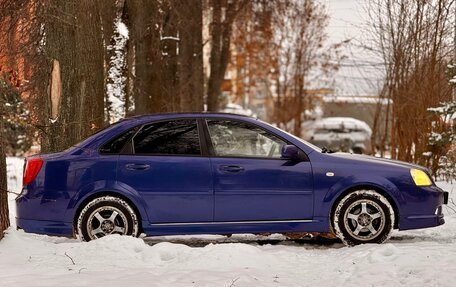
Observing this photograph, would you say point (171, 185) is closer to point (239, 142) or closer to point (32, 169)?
point (239, 142)

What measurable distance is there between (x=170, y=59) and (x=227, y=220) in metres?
10.5

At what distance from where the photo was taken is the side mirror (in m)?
7.34

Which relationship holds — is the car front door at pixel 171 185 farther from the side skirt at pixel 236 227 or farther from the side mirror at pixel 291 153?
the side mirror at pixel 291 153

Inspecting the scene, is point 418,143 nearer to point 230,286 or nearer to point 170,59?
point 170,59

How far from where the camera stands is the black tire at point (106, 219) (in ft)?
23.6

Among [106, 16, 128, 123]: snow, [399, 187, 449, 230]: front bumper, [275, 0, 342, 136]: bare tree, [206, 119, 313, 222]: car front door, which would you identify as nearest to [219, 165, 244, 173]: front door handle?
[206, 119, 313, 222]: car front door

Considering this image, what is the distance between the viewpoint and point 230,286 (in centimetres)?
533

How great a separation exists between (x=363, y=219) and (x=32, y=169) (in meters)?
3.76

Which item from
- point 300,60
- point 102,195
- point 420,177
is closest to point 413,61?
point 420,177

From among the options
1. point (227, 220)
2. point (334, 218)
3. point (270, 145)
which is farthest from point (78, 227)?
point (334, 218)

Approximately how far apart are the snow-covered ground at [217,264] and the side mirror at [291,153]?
3.30ft

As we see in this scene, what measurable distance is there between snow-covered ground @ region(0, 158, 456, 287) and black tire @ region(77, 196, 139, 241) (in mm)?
430

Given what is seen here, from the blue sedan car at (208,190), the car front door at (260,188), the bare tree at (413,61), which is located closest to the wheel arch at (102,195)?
the blue sedan car at (208,190)

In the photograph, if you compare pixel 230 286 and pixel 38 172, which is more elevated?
pixel 38 172
